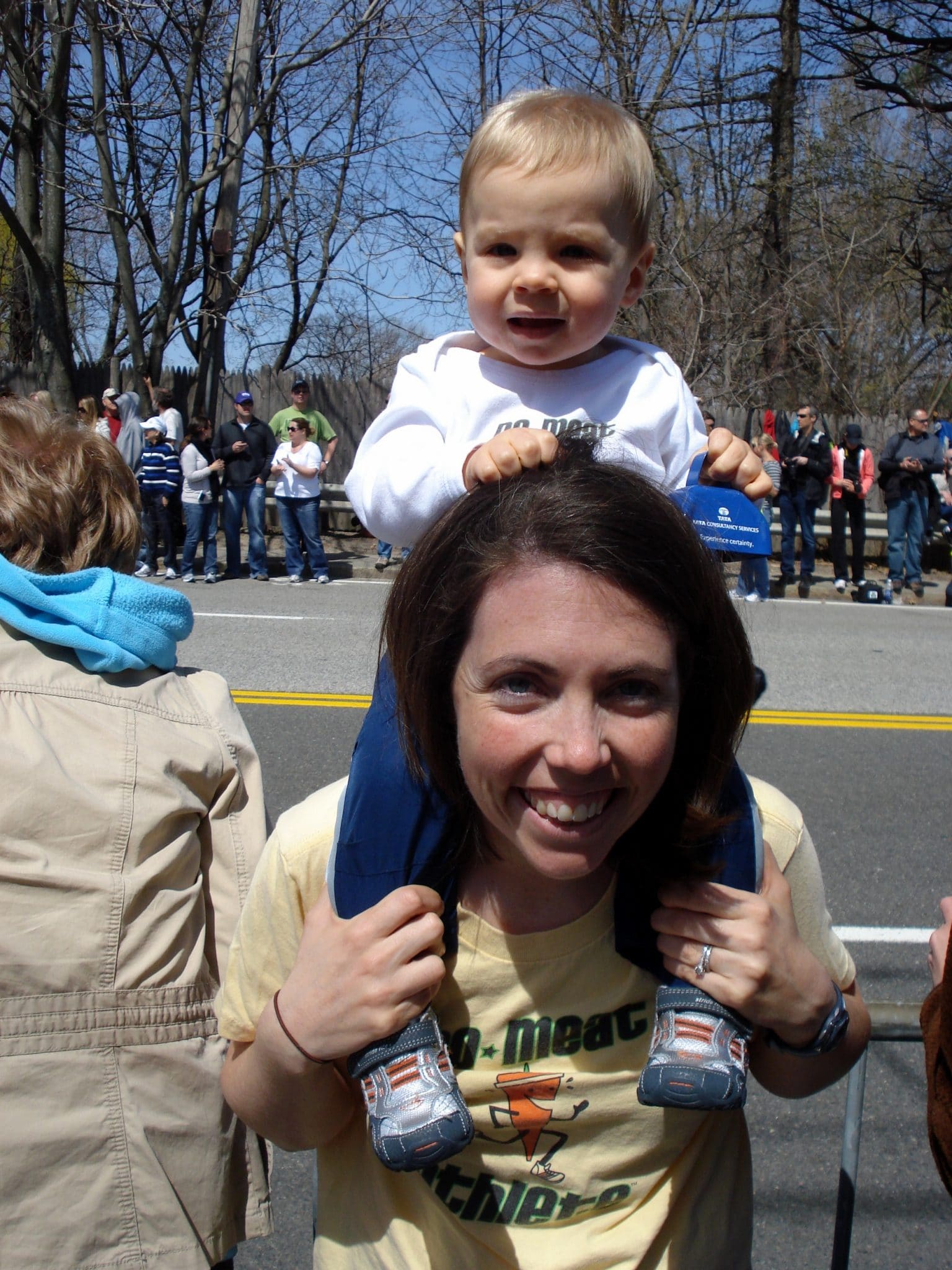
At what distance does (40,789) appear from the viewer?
175 centimetres

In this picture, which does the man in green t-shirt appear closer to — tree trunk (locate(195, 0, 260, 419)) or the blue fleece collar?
tree trunk (locate(195, 0, 260, 419))

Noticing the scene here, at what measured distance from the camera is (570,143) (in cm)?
192

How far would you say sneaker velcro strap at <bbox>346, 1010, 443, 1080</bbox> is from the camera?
1.46 meters

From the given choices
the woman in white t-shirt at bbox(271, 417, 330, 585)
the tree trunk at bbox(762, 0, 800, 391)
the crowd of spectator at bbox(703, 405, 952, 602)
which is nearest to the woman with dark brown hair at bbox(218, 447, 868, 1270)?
the crowd of spectator at bbox(703, 405, 952, 602)

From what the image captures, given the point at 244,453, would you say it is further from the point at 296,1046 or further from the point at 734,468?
the point at 296,1046

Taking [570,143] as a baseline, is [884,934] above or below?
below

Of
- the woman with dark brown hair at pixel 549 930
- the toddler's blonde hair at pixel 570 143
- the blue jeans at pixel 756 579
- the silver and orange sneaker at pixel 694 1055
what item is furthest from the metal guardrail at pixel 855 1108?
the blue jeans at pixel 756 579

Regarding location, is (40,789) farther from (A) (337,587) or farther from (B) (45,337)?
(B) (45,337)

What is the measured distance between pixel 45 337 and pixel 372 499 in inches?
600

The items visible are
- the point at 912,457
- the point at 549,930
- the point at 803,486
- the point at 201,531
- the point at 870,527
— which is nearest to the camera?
the point at 549,930

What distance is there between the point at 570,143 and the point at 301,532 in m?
12.4

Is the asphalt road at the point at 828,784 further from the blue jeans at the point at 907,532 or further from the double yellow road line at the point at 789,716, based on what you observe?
the blue jeans at the point at 907,532

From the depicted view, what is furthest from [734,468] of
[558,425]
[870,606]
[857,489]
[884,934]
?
[857,489]

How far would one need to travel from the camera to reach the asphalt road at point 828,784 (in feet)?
9.54
